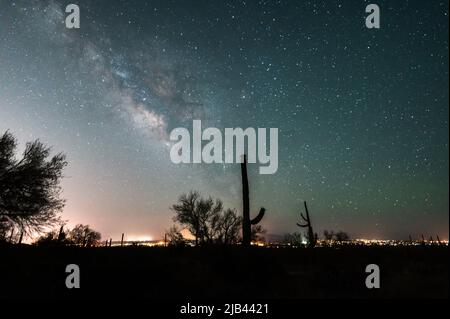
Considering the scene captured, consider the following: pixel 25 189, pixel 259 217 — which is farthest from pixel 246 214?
pixel 25 189

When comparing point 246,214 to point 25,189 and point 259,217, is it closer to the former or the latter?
point 259,217

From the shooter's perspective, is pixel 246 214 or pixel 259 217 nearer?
pixel 246 214

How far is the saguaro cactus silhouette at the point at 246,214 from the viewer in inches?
560

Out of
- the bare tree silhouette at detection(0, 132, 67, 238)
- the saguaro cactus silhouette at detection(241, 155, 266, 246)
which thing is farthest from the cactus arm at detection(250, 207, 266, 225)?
the bare tree silhouette at detection(0, 132, 67, 238)

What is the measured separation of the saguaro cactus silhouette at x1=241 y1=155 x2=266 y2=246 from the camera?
14.2 m

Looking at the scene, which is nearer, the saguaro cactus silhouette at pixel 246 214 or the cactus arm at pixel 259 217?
the saguaro cactus silhouette at pixel 246 214

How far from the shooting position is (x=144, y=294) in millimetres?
8352

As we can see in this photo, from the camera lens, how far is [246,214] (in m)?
14.6

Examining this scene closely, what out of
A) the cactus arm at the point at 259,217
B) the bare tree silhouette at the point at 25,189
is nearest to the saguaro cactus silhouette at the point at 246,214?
the cactus arm at the point at 259,217

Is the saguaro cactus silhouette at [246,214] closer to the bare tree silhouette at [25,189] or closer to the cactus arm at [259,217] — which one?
the cactus arm at [259,217]

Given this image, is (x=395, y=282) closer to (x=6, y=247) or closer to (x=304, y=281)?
(x=304, y=281)

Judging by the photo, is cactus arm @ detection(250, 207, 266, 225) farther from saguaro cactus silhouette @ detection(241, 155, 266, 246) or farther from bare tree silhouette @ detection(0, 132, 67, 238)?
bare tree silhouette @ detection(0, 132, 67, 238)
